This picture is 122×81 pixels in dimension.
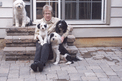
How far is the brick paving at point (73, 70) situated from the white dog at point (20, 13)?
103cm

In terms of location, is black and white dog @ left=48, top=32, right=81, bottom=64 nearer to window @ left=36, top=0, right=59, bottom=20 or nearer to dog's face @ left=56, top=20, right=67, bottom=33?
dog's face @ left=56, top=20, right=67, bottom=33

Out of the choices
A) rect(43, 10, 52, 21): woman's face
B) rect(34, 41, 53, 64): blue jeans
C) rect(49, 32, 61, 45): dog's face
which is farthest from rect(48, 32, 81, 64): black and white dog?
rect(43, 10, 52, 21): woman's face

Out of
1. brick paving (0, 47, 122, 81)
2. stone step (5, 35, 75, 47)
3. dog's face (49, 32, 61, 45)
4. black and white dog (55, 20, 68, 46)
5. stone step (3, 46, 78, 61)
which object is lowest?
brick paving (0, 47, 122, 81)

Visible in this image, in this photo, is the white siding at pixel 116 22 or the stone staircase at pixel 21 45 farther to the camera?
the white siding at pixel 116 22

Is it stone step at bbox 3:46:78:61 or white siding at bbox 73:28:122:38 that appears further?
white siding at bbox 73:28:122:38

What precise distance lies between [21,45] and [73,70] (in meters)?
1.70

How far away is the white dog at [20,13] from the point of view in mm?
5918

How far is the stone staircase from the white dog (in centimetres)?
20

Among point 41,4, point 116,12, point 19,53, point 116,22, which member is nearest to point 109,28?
point 116,22

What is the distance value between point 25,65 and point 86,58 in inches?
64.7

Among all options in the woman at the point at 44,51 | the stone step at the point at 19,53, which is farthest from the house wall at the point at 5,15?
the woman at the point at 44,51

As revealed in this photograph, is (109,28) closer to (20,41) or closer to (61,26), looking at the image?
(61,26)

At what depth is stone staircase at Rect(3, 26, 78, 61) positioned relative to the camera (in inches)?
225

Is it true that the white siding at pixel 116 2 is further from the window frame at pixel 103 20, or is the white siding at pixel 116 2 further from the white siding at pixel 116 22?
the white siding at pixel 116 22
